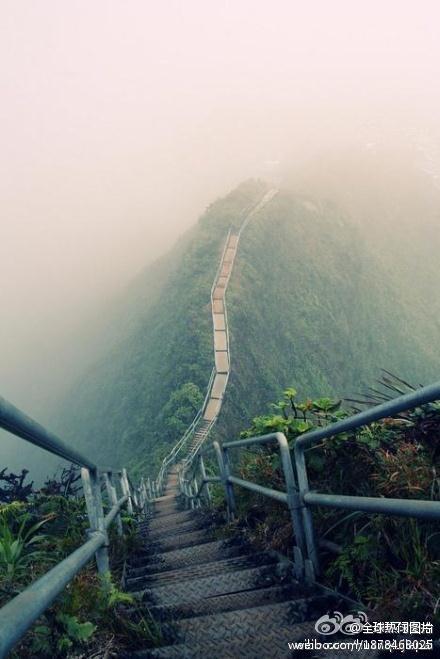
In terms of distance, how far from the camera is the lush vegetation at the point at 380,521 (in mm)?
2248

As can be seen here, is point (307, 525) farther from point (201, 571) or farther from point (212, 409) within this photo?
point (212, 409)

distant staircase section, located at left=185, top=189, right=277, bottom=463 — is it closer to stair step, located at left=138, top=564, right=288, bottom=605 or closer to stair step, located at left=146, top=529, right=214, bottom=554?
stair step, located at left=146, top=529, right=214, bottom=554

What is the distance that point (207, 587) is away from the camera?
3.03 m

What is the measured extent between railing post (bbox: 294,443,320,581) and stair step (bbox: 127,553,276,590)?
546 millimetres

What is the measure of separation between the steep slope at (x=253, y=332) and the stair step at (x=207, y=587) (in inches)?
1120

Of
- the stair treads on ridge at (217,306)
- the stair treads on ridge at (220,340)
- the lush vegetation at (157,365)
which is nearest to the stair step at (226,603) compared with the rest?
the lush vegetation at (157,365)

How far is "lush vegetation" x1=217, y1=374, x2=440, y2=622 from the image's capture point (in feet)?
7.38

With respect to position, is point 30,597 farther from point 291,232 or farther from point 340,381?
point 291,232

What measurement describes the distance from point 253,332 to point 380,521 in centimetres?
4013

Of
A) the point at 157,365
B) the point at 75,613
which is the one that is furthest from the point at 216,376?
the point at 75,613

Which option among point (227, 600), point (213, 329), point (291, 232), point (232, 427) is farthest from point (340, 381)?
point (227, 600)

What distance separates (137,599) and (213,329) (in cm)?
3801

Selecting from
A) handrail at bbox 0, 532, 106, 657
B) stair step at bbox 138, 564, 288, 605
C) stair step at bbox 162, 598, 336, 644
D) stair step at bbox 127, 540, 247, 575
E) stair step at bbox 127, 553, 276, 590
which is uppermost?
handrail at bbox 0, 532, 106, 657

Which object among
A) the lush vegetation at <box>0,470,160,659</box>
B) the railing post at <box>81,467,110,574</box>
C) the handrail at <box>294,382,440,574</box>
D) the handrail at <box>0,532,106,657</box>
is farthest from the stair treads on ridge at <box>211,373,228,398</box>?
the handrail at <box>0,532,106,657</box>
